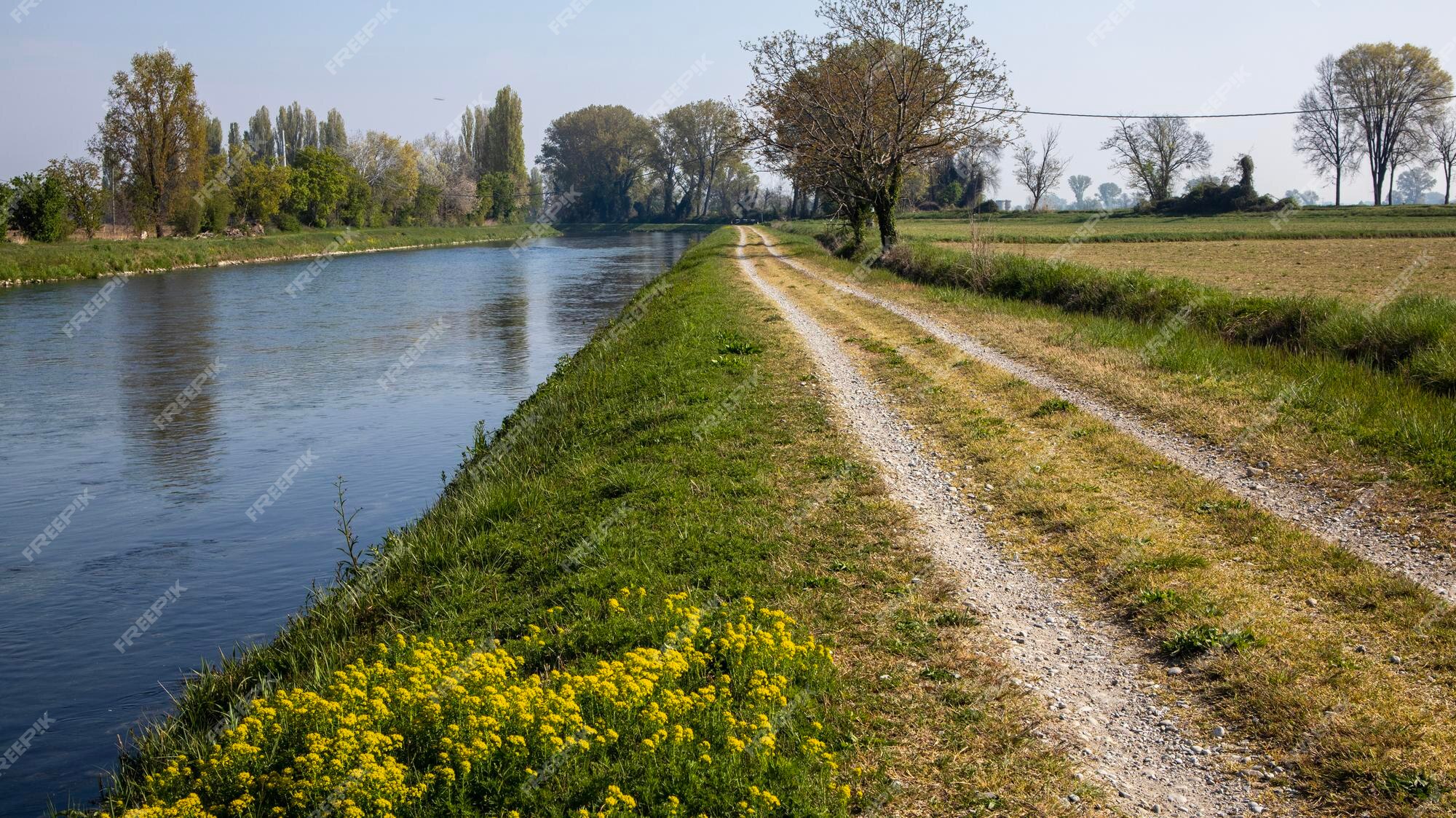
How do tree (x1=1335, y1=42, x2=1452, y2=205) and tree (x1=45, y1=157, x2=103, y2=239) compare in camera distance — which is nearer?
tree (x1=45, y1=157, x2=103, y2=239)

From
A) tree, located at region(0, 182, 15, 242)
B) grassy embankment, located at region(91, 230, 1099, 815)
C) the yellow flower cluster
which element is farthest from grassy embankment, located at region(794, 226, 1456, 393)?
tree, located at region(0, 182, 15, 242)

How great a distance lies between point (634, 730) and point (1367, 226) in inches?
2441

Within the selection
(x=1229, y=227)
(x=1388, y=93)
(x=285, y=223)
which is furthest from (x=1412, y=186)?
(x=285, y=223)

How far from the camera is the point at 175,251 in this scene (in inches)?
1976

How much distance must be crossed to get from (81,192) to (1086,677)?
60193 millimetres

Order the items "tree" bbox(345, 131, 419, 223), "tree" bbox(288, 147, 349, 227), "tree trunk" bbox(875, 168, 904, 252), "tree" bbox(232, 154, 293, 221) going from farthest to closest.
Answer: "tree" bbox(345, 131, 419, 223), "tree" bbox(288, 147, 349, 227), "tree" bbox(232, 154, 293, 221), "tree trunk" bbox(875, 168, 904, 252)

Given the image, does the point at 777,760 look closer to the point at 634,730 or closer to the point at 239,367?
the point at 634,730

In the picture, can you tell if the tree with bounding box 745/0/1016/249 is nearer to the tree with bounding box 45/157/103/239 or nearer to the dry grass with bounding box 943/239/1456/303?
the dry grass with bounding box 943/239/1456/303

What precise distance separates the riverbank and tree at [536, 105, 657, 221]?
54970 mm

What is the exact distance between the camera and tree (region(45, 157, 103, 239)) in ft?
165

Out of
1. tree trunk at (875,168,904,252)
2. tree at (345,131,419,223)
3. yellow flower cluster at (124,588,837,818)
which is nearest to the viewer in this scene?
yellow flower cluster at (124,588,837,818)

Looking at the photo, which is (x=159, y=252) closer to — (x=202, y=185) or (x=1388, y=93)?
(x=202, y=185)

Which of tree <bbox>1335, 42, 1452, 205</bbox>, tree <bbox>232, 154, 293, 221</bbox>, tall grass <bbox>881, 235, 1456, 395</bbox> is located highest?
tree <bbox>1335, 42, 1452, 205</bbox>

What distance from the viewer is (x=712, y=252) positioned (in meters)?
44.7
